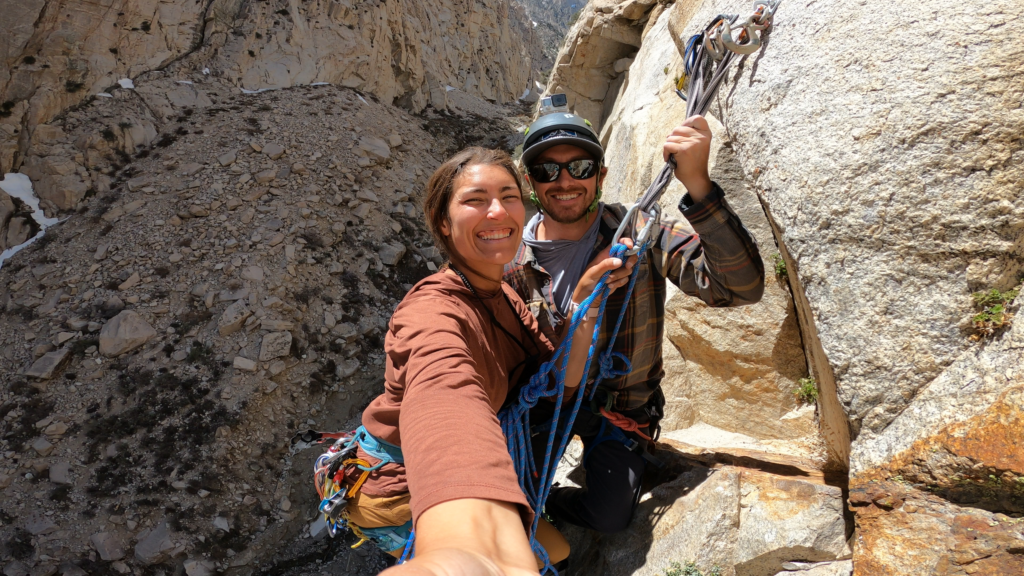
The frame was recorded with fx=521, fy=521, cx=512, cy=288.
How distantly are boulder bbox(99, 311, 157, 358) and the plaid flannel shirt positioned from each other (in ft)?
22.9

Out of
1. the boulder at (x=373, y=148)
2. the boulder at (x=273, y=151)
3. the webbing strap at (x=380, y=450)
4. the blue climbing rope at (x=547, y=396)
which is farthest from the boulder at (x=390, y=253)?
the blue climbing rope at (x=547, y=396)

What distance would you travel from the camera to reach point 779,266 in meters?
3.35

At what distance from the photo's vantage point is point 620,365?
258cm

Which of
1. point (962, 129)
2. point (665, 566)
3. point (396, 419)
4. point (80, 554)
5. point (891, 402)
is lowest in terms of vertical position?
point (80, 554)

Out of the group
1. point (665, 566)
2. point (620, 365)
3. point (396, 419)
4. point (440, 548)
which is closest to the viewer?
point (440, 548)

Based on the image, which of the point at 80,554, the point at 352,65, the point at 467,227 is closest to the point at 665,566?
the point at 467,227

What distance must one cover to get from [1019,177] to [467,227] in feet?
5.53

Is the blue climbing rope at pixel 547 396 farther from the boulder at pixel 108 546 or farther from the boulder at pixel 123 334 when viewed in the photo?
the boulder at pixel 123 334

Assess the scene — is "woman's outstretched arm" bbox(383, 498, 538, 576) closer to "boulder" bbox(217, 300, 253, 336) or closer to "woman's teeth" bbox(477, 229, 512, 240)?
"woman's teeth" bbox(477, 229, 512, 240)

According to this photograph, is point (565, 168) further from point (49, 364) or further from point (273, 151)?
point (273, 151)

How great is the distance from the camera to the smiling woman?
3.35 feet

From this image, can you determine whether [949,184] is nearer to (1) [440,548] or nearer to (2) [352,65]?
(1) [440,548]

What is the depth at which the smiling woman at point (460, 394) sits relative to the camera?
3.35 ft

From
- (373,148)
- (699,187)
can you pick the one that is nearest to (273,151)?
(373,148)
